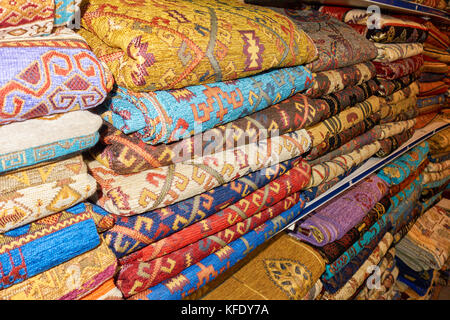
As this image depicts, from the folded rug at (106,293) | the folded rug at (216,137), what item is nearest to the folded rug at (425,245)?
the folded rug at (216,137)

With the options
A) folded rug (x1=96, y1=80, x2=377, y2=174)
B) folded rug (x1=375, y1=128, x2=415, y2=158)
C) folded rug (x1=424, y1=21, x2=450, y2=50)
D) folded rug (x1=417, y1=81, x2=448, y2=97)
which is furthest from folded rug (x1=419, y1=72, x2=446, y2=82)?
folded rug (x1=96, y1=80, x2=377, y2=174)

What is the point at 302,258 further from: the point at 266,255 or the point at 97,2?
the point at 97,2

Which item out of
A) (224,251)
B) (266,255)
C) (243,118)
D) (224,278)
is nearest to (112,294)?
(224,251)

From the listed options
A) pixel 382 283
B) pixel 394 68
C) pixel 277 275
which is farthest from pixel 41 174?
pixel 382 283

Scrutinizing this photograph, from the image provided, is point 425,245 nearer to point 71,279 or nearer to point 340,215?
point 340,215

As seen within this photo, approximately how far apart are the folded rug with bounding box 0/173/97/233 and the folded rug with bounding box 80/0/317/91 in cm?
16

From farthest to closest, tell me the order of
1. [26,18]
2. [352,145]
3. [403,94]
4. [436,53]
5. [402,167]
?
1. [436,53]
2. [402,167]
3. [403,94]
4. [352,145]
5. [26,18]

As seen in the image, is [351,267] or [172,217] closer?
[172,217]

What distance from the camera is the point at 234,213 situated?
2.28 ft

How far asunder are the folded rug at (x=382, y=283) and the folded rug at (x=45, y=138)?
1.44m

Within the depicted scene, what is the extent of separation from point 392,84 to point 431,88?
67 cm

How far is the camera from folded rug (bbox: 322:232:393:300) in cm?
124

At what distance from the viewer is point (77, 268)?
0.47m

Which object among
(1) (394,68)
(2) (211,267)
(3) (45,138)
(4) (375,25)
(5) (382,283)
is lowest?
(5) (382,283)
